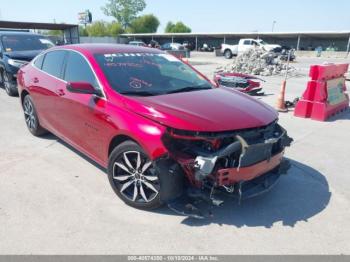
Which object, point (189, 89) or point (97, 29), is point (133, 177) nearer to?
point (189, 89)

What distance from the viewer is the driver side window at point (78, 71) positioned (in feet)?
12.9

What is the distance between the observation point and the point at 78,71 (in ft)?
13.8

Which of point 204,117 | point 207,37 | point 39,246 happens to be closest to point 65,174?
point 39,246

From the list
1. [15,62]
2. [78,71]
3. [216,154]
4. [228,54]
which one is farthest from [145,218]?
[228,54]

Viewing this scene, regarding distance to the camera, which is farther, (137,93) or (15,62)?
(15,62)

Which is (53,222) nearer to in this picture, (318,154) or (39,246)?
(39,246)

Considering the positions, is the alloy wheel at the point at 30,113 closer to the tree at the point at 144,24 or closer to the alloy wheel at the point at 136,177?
the alloy wheel at the point at 136,177

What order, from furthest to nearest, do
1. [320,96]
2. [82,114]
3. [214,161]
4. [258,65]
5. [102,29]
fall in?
1. [102,29]
2. [258,65]
3. [320,96]
4. [82,114]
5. [214,161]

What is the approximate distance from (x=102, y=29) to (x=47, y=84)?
9609 centimetres

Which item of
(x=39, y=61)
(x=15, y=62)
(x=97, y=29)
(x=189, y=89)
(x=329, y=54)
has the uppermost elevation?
(x=97, y=29)

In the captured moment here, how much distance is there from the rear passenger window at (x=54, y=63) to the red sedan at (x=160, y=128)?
2.3 inches

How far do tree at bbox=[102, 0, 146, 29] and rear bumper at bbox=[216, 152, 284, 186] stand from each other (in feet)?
361

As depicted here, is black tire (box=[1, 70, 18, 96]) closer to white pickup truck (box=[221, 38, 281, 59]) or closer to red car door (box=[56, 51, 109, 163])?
red car door (box=[56, 51, 109, 163])

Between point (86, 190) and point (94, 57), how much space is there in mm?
1655
